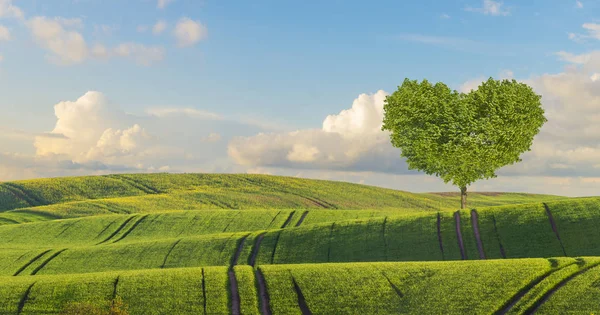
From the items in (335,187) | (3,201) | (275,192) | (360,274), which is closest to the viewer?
A: (360,274)

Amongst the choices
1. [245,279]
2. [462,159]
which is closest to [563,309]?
[245,279]

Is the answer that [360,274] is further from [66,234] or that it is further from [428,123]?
[66,234]

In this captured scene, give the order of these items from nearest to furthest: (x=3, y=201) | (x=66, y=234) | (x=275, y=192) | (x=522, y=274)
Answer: (x=522, y=274)
(x=66, y=234)
(x=3, y=201)
(x=275, y=192)

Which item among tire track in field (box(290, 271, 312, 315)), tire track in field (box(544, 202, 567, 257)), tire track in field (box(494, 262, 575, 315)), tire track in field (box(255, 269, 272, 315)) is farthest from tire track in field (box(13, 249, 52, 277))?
tire track in field (box(544, 202, 567, 257))

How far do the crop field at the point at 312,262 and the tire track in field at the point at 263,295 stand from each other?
11 centimetres

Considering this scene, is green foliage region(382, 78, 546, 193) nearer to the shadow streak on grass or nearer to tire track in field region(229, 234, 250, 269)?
tire track in field region(229, 234, 250, 269)

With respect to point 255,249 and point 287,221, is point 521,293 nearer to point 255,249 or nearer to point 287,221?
point 255,249

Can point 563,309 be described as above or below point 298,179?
below

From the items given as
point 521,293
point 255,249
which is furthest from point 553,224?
point 255,249

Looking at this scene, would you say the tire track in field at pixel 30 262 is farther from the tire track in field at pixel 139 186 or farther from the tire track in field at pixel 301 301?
the tire track in field at pixel 139 186

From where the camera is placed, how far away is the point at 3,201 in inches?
4958

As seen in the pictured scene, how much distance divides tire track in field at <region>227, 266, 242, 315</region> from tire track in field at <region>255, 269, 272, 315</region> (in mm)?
1727

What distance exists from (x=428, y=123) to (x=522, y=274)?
1382 inches

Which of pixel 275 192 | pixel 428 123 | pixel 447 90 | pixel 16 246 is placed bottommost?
pixel 16 246
